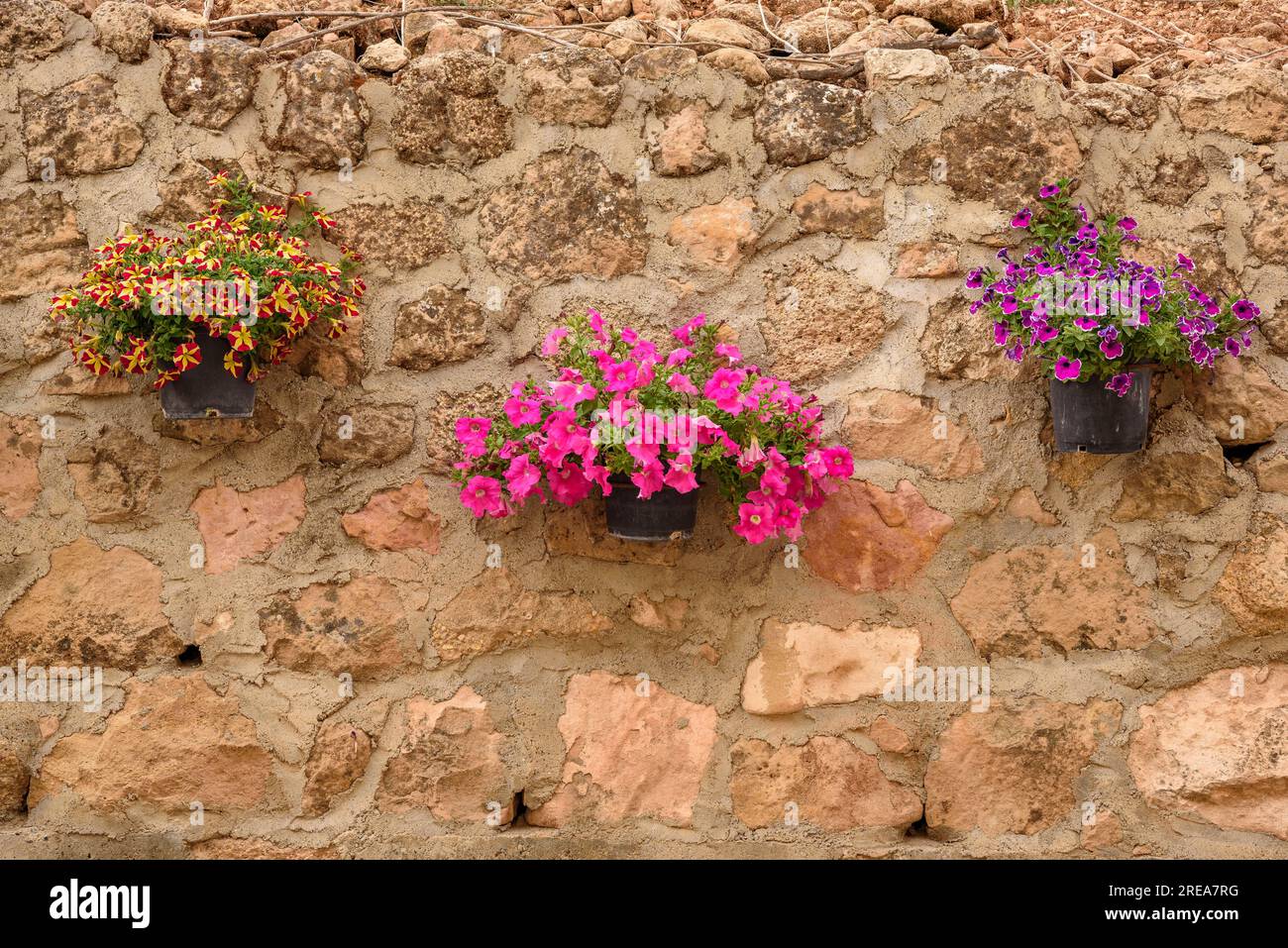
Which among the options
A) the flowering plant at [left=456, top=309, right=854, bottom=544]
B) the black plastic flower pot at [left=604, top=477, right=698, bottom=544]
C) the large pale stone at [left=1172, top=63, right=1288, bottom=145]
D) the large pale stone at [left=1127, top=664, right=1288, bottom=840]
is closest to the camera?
the flowering plant at [left=456, top=309, right=854, bottom=544]

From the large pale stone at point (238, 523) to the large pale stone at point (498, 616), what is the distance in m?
0.41

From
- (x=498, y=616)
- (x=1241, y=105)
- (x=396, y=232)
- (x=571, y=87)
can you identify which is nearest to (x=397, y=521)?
(x=498, y=616)

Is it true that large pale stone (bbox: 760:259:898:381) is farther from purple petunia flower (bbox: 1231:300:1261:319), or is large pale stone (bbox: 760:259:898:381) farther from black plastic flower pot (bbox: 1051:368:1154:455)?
purple petunia flower (bbox: 1231:300:1261:319)

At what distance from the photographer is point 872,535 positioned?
268 centimetres

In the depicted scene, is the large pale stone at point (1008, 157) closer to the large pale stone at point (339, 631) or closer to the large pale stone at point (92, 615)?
the large pale stone at point (339, 631)

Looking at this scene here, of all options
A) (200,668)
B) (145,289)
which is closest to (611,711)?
(200,668)

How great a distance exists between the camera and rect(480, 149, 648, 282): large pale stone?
2711mm

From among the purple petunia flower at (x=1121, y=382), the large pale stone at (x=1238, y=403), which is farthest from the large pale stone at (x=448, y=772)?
the large pale stone at (x=1238, y=403)

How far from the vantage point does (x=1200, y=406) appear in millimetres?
2676

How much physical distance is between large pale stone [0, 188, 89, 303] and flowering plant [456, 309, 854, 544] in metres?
0.99

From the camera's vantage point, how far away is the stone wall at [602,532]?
105 inches

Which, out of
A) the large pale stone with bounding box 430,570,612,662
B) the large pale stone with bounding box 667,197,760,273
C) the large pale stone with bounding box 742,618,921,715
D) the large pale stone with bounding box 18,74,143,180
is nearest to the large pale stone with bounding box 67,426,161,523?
the large pale stone with bounding box 18,74,143,180

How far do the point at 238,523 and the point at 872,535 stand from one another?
1405 mm

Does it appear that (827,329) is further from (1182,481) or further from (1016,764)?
(1016,764)
